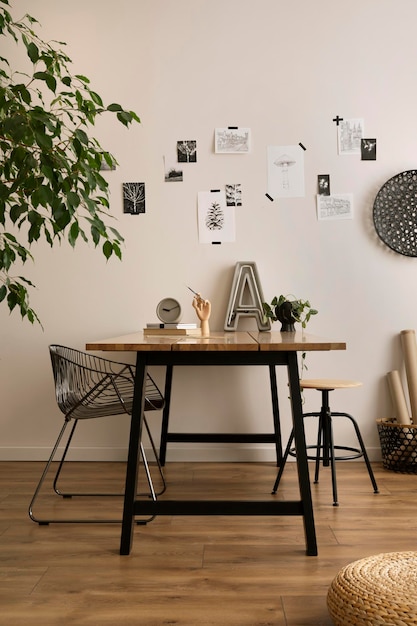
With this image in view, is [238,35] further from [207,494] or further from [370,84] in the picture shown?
[207,494]

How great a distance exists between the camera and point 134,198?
4285 mm

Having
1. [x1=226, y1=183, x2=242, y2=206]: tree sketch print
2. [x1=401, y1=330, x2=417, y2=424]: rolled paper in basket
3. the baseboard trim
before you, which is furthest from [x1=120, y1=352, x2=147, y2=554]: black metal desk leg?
[x1=401, y1=330, x2=417, y2=424]: rolled paper in basket

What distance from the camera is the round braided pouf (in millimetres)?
1772

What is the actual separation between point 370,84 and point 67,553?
123 inches

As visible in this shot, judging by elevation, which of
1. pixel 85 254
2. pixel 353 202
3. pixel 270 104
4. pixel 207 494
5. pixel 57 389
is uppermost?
pixel 270 104

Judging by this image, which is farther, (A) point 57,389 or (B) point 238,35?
(B) point 238,35

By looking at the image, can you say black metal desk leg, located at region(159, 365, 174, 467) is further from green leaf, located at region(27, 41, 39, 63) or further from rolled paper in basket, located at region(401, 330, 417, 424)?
green leaf, located at region(27, 41, 39, 63)

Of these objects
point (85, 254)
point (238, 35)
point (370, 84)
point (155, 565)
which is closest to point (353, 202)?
point (370, 84)

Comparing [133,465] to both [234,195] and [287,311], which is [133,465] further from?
[234,195]

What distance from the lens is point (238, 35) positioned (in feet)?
14.0

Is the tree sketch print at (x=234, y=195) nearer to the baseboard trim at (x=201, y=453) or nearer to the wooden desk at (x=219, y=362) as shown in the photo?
the baseboard trim at (x=201, y=453)

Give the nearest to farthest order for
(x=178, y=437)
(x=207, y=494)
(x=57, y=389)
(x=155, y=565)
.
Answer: (x=155, y=565), (x=57, y=389), (x=207, y=494), (x=178, y=437)

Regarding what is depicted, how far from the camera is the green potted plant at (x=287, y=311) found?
387 centimetres

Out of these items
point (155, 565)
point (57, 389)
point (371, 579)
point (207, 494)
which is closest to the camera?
point (371, 579)
